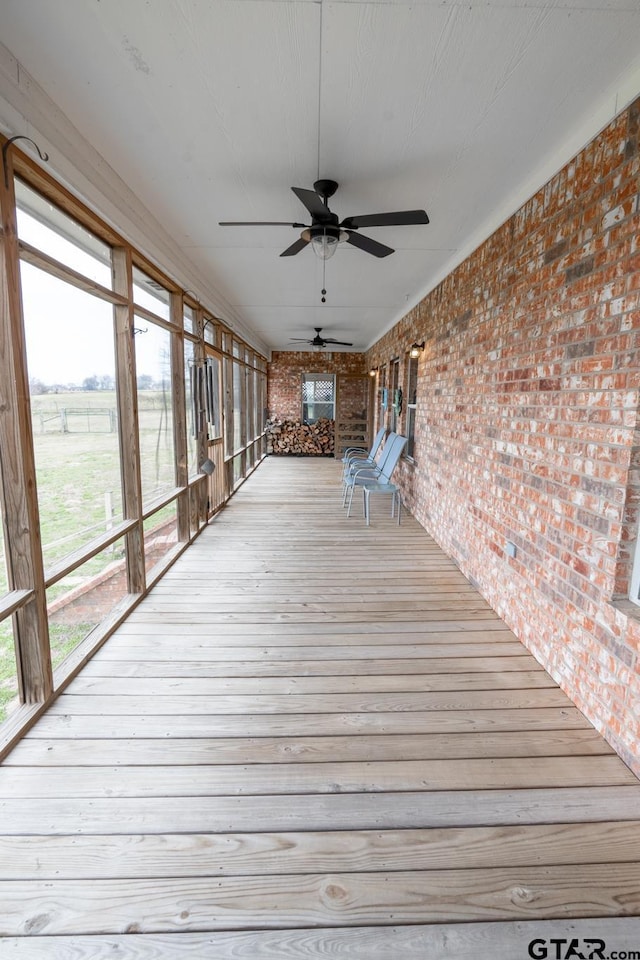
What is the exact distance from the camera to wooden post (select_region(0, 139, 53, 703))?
160cm

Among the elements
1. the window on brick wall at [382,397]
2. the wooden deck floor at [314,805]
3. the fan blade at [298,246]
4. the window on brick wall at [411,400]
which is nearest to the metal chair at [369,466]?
the window on brick wall at [411,400]

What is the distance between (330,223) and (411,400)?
3.46m

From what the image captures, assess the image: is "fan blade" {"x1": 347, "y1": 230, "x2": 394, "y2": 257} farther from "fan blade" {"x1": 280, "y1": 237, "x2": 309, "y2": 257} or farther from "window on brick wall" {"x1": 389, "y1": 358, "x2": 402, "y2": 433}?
"window on brick wall" {"x1": 389, "y1": 358, "x2": 402, "y2": 433}

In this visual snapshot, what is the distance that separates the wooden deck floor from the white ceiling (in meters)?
2.45

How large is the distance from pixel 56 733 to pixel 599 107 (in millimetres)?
3543

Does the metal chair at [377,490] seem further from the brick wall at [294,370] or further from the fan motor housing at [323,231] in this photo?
the brick wall at [294,370]

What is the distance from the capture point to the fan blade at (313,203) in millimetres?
2073

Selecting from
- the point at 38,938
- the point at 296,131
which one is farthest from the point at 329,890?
the point at 296,131

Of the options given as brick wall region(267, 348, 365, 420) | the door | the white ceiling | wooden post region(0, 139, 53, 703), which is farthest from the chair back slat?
brick wall region(267, 348, 365, 420)

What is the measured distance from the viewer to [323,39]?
1.50 m

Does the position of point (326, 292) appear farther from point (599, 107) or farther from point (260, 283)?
point (599, 107)

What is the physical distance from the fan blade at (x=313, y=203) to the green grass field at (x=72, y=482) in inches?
63.8

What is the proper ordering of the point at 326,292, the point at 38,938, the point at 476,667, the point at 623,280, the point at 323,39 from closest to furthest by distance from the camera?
1. the point at 38,938
2. the point at 323,39
3. the point at 623,280
4. the point at 476,667
5. the point at 326,292

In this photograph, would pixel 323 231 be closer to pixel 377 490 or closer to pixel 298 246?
pixel 298 246
